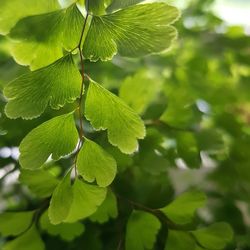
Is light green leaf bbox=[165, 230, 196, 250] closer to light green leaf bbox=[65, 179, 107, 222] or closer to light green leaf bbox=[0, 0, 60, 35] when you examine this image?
light green leaf bbox=[65, 179, 107, 222]

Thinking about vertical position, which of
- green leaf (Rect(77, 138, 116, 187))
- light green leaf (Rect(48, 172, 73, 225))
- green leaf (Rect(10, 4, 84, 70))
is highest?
green leaf (Rect(10, 4, 84, 70))

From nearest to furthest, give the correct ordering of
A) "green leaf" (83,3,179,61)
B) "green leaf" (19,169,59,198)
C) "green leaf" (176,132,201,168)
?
"green leaf" (83,3,179,61) < "green leaf" (19,169,59,198) < "green leaf" (176,132,201,168)

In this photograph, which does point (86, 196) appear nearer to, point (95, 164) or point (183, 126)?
point (95, 164)

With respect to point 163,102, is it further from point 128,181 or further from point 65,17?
point 65,17

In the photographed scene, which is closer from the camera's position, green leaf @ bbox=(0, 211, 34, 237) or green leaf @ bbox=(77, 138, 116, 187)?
green leaf @ bbox=(77, 138, 116, 187)

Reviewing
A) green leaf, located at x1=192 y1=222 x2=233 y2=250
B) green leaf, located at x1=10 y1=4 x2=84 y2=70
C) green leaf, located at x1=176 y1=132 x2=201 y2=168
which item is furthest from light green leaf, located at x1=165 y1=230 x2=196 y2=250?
green leaf, located at x1=10 y1=4 x2=84 y2=70

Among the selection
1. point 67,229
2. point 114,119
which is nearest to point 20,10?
point 114,119

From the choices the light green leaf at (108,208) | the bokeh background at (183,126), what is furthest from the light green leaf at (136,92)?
the light green leaf at (108,208)

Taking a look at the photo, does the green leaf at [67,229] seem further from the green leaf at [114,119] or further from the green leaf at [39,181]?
the green leaf at [114,119]
